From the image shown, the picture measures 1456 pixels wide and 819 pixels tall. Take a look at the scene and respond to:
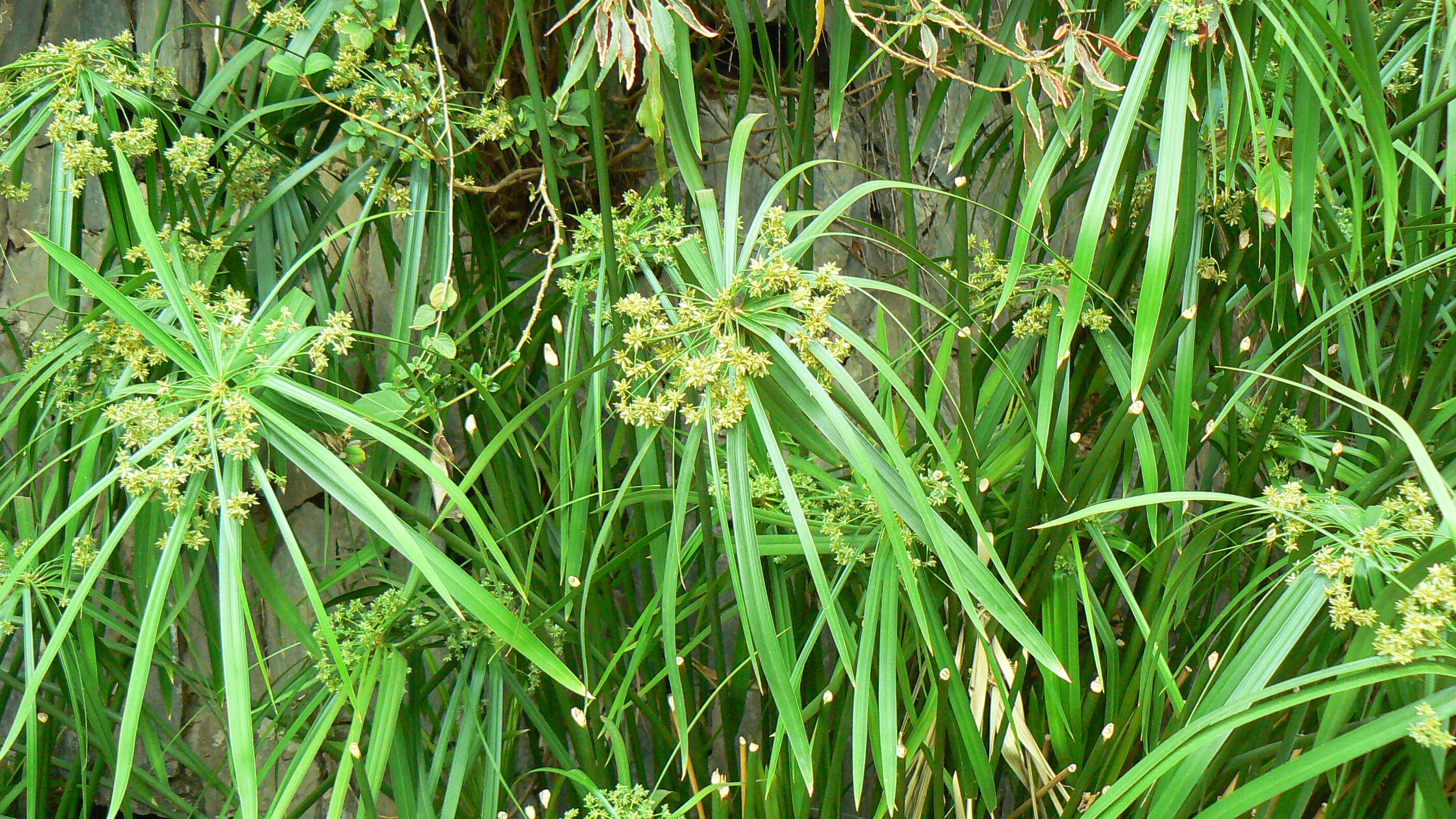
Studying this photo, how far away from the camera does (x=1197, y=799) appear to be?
2.76ft

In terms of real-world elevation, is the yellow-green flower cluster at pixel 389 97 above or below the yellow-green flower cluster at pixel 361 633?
above

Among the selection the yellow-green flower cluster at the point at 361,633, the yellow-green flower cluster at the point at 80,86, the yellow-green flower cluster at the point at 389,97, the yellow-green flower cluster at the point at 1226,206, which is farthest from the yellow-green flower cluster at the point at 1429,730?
the yellow-green flower cluster at the point at 80,86

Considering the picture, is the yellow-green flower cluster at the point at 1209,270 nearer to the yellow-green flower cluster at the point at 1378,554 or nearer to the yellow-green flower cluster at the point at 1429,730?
the yellow-green flower cluster at the point at 1378,554

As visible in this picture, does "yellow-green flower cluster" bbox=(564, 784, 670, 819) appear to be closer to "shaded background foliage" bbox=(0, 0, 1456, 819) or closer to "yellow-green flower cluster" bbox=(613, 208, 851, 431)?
"shaded background foliage" bbox=(0, 0, 1456, 819)

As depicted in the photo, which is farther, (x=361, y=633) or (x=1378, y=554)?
(x=361, y=633)

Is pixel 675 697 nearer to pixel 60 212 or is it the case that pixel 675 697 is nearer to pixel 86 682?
pixel 86 682

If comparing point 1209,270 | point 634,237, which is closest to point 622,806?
point 634,237

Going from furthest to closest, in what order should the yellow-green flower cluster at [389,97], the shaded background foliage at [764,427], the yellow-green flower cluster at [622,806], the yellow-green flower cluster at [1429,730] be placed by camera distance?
the yellow-green flower cluster at [389,97]
the yellow-green flower cluster at [622,806]
the shaded background foliage at [764,427]
the yellow-green flower cluster at [1429,730]

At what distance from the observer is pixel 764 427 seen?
649 mm

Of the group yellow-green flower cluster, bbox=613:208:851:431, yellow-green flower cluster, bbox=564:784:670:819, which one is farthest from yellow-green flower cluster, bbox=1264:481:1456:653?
yellow-green flower cluster, bbox=564:784:670:819

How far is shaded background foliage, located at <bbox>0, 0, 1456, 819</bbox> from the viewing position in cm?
66

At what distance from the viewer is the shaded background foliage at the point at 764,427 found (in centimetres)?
66

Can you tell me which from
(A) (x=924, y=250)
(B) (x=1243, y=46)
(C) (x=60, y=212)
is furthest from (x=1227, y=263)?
(C) (x=60, y=212)

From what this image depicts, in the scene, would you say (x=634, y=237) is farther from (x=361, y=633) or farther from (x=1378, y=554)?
(x=1378, y=554)
